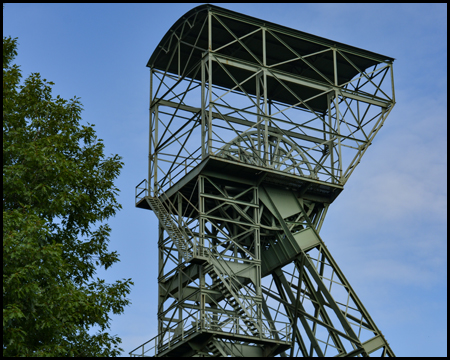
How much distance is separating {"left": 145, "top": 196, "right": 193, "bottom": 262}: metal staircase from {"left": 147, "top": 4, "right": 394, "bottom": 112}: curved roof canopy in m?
5.91

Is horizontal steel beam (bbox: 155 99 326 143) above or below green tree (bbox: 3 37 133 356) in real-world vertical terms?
above

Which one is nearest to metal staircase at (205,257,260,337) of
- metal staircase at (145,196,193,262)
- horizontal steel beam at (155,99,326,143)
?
metal staircase at (145,196,193,262)

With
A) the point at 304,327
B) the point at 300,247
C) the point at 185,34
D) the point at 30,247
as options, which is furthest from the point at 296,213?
the point at 30,247

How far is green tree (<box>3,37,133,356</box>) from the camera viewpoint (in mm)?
21719

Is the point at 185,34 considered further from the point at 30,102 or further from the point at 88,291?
the point at 88,291

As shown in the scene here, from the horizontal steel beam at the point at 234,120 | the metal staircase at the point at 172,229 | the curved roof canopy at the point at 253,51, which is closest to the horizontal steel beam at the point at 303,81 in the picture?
the curved roof canopy at the point at 253,51

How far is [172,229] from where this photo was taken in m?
35.5

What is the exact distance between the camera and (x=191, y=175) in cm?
3569

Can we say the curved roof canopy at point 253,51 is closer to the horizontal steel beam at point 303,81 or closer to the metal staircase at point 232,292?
the horizontal steel beam at point 303,81

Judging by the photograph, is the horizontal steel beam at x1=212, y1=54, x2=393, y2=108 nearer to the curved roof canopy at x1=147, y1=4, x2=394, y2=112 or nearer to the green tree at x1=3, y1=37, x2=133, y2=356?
the curved roof canopy at x1=147, y1=4, x2=394, y2=112

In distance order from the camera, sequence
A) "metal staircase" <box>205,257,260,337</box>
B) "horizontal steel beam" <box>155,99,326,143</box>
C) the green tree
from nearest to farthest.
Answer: the green tree → "metal staircase" <box>205,257,260,337</box> → "horizontal steel beam" <box>155,99,326,143</box>

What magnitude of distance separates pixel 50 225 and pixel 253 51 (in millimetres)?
18675

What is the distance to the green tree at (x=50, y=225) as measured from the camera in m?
21.7

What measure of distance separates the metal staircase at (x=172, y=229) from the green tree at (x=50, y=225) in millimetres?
8011
